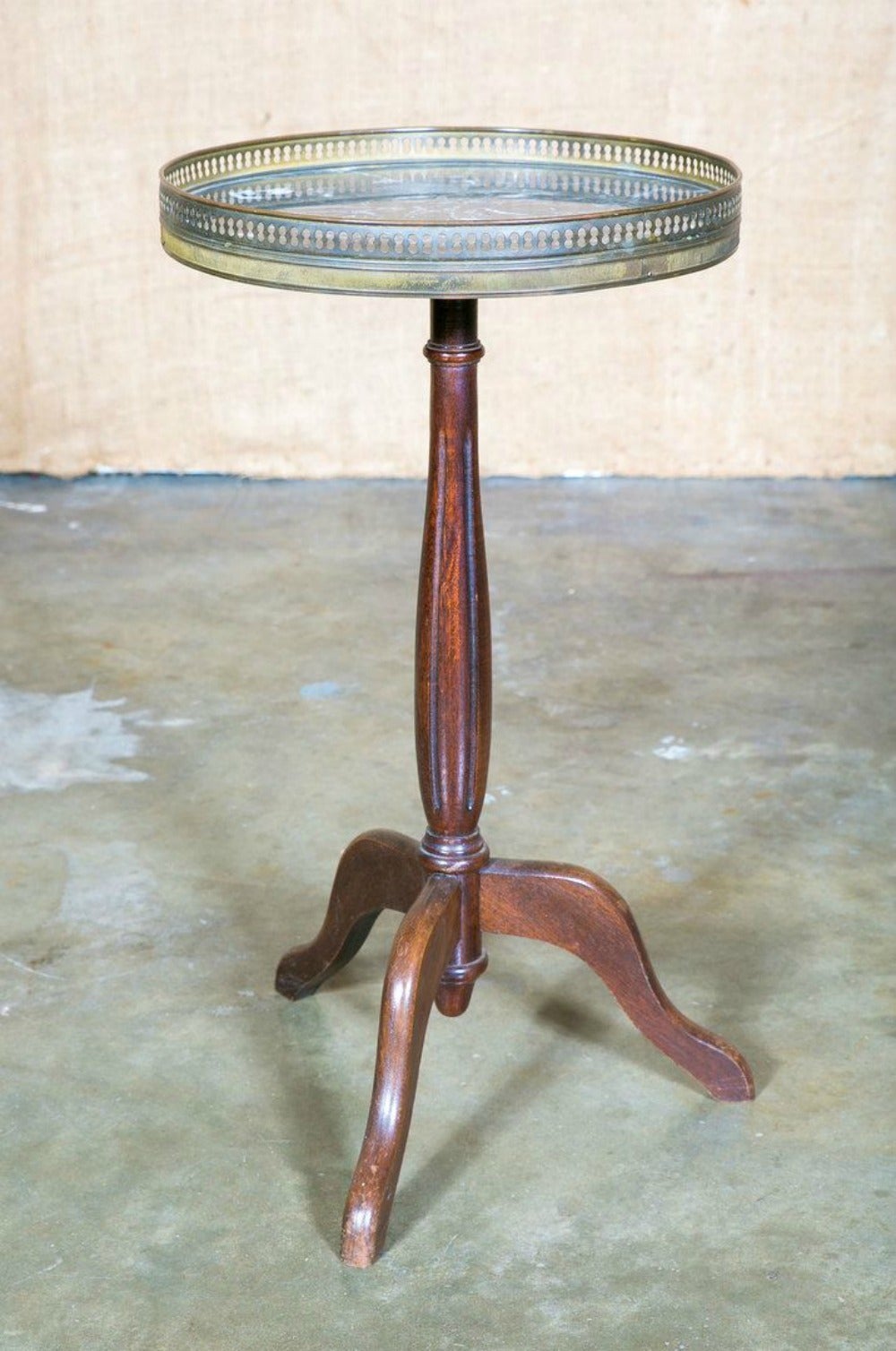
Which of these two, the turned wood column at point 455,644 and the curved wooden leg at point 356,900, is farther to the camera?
the curved wooden leg at point 356,900

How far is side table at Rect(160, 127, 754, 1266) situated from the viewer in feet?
5.21

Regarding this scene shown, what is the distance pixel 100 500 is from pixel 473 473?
279cm

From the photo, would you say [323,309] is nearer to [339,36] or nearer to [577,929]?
[339,36]

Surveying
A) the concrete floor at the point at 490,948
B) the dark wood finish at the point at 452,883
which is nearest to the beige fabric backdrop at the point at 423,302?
the concrete floor at the point at 490,948

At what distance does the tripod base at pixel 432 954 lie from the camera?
1.86 meters

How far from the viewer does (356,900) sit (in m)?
2.20

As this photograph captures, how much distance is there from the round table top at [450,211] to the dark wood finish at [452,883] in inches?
9.5

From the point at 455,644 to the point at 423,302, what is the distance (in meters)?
2.81

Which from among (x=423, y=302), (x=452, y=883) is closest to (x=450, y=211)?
(x=452, y=883)

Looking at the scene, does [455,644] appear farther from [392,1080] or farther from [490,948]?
[490,948]

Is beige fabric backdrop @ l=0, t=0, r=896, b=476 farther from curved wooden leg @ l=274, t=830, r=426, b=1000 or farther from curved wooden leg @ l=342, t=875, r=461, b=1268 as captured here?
curved wooden leg @ l=342, t=875, r=461, b=1268

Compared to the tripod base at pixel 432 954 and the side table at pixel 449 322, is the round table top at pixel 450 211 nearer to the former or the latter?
the side table at pixel 449 322

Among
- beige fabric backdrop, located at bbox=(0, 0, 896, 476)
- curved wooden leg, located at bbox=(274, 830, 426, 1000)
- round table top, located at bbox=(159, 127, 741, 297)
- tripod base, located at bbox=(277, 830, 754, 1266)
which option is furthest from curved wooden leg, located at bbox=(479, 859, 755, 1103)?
beige fabric backdrop, located at bbox=(0, 0, 896, 476)

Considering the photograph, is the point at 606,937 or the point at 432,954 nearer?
the point at 432,954
